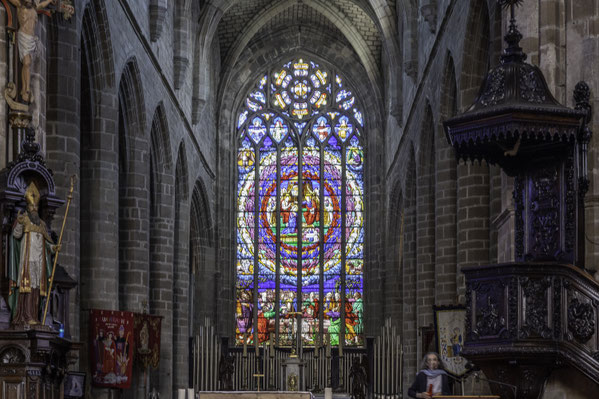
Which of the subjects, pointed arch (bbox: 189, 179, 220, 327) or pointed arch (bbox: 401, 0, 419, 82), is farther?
pointed arch (bbox: 189, 179, 220, 327)

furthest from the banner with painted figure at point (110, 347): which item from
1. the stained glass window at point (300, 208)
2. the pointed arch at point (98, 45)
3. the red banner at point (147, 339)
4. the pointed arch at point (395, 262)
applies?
the stained glass window at point (300, 208)

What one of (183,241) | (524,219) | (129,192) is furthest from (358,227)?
(524,219)

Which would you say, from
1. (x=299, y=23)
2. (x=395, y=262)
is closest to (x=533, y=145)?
(x=395, y=262)

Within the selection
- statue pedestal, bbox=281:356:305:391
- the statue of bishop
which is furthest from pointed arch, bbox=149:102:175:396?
the statue of bishop

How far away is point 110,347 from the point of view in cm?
2120

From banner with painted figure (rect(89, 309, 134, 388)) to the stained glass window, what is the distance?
15.8 metres

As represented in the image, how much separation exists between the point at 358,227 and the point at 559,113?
2597 centimetres

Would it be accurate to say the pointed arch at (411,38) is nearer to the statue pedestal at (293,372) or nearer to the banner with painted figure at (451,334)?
the banner with painted figure at (451,334)

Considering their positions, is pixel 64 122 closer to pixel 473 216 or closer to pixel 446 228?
pixel 473 216

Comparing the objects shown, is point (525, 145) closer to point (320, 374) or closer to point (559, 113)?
point (559, 113)

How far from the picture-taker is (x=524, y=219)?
13.4 meters

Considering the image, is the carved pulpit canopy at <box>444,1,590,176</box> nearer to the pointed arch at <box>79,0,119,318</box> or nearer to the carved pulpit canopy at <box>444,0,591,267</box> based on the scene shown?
the carved pulpit canopy at <box>444,0,591,267</box>

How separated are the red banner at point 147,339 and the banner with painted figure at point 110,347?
1594 millimetres

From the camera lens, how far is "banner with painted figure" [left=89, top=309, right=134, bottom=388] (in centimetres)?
2092
